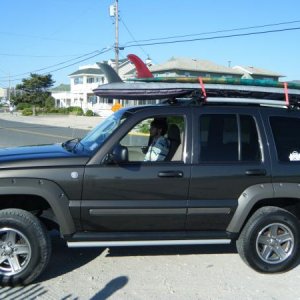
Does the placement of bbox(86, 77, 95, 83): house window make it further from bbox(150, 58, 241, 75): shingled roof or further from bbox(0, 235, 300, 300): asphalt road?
bbox(0, 235, 300, 300): asphalt road

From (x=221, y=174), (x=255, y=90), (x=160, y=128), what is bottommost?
(x=221, y=174)

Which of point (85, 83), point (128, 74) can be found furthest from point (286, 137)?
point (85, 83)

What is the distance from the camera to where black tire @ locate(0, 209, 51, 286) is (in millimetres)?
4438

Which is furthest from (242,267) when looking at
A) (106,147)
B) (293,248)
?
(106,147)

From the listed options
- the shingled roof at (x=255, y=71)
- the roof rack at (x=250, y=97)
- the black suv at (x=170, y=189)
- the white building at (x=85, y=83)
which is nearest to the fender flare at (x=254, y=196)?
the black suv at (x=170, y=189)

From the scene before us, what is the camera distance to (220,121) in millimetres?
4891

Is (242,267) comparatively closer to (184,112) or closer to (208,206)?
(208,206)

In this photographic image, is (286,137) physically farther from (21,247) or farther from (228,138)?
(21,247)

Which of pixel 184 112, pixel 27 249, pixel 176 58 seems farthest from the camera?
pixel 176 58

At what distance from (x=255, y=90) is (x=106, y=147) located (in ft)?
5.58

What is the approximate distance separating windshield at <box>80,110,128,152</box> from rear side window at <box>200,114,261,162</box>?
888 millimetres

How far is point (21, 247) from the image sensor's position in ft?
14.8

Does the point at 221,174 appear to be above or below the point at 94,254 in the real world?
above

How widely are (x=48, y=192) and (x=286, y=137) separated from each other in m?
2.58
